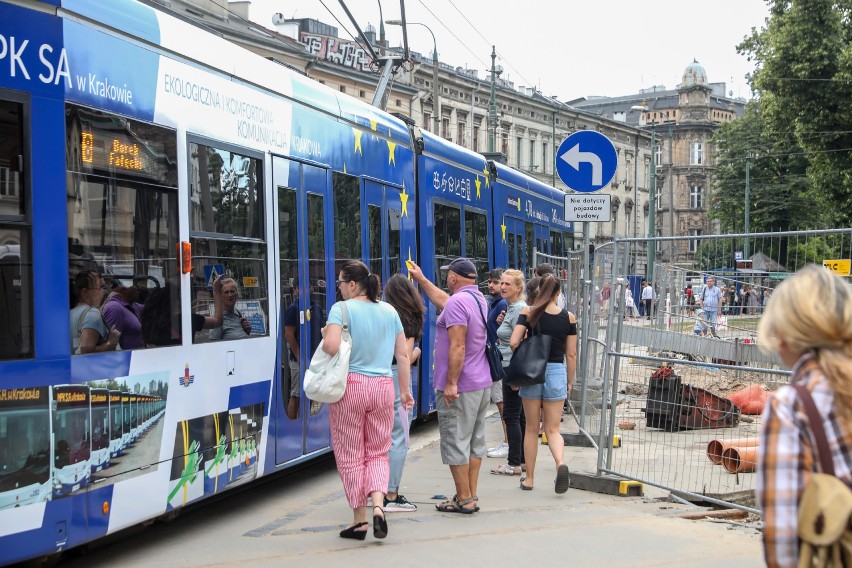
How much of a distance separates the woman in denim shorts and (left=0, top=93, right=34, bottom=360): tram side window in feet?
14.5

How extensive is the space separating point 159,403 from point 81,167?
1444mm

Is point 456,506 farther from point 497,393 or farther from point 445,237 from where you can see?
point 445,237

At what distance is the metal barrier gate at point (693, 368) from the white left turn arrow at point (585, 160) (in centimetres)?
88

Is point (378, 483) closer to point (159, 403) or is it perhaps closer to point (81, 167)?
point (159, 403)

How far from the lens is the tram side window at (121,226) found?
231 inches

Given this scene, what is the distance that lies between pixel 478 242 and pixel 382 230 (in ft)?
14.4

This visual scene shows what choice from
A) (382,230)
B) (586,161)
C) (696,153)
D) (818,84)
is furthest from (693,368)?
(696,153)

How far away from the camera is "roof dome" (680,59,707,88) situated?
4663 inches

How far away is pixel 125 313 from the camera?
20.4ft

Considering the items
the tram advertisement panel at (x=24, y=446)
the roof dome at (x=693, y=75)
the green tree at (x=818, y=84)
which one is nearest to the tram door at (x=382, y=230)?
the tram advertisement panel at (x=24, y=446)

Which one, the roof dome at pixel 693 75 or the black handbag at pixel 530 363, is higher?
the roof dome at pixel 693 75

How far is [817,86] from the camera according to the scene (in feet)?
108

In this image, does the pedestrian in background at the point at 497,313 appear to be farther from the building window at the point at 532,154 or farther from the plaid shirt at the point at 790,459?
the building window at the point at 532,154

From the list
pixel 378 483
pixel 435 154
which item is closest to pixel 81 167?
pixel 378 483
